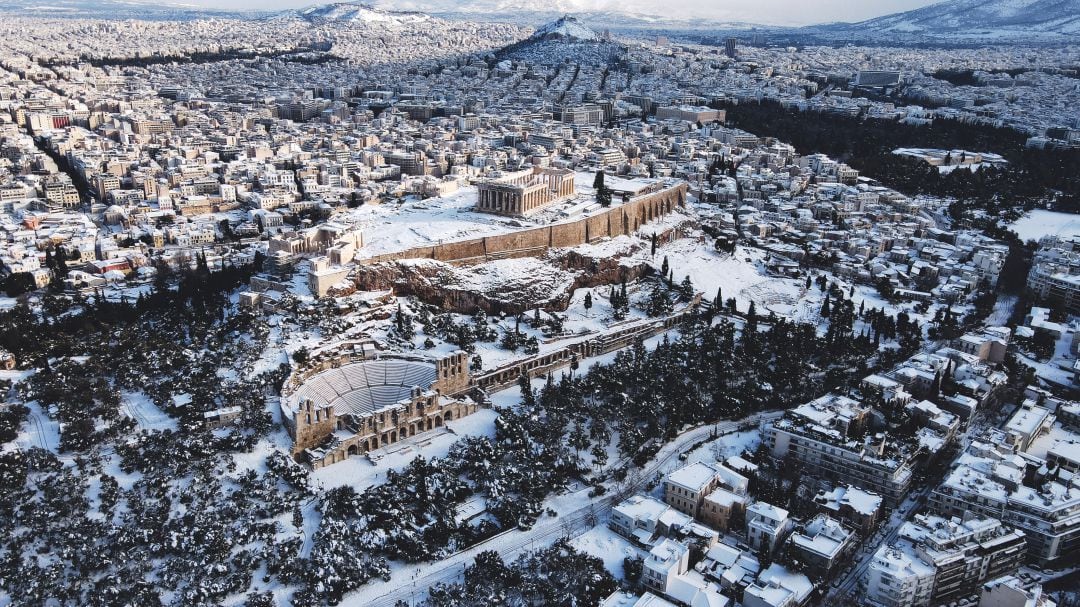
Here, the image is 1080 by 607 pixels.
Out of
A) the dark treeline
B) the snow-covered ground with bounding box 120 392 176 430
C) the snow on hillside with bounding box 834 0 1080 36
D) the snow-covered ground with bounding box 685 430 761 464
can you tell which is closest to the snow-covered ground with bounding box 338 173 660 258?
the snow-covered ground with bounding box 120 392 176 430

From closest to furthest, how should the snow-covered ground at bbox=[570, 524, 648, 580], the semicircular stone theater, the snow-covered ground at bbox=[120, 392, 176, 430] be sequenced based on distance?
the snow-covered ground at bbox=[570, 524, 648, 580], the snow-covered ground at bbox=[120, 392, 176, 430], the semicircular stone theater

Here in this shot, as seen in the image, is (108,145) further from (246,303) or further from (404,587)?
(404,587)

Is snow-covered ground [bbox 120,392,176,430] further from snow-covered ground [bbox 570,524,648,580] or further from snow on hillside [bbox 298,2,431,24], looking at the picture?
snow on hillside [bbox 298,2,431,24]

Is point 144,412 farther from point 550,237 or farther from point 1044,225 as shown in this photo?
point 1044,225

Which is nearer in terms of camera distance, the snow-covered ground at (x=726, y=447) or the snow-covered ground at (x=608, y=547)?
the snow-covered ground at (x=608, y=547)

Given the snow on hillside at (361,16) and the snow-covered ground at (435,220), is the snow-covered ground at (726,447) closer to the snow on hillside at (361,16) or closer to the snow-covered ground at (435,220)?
the snow-covered ground at (435,220)

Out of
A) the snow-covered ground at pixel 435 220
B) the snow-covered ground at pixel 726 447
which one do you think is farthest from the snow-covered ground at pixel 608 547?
the snow-covered ground at pixel 435 220

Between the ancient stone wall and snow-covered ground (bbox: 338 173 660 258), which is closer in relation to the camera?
the ancient stone wall
